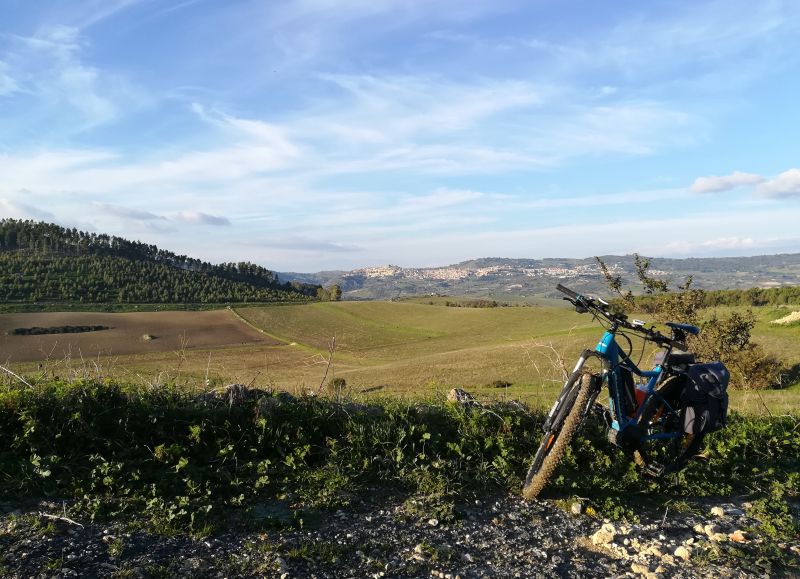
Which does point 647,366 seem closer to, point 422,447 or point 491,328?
point 422,447

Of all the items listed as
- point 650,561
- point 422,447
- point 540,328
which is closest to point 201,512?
point 422,447

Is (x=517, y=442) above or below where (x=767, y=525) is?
above

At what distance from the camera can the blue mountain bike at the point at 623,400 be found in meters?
4.31

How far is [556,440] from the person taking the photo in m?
4.36

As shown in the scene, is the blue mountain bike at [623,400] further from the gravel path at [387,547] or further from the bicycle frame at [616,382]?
the gravel path at [387,547]

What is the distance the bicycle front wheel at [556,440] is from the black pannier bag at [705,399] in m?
1.28

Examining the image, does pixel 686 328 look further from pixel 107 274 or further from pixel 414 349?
pixel 107 274

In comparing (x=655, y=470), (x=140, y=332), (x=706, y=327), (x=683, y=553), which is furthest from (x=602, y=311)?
(x=140, y=332)

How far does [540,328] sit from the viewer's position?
59.6 m

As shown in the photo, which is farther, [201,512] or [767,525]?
[767,525]

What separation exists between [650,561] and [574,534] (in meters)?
0.58

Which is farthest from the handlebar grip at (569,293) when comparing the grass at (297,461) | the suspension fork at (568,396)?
the grass at (297,461)

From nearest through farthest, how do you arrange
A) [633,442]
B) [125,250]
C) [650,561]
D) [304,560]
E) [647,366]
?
[304,560], [650,561], [633,442], [647,366], [125,250]

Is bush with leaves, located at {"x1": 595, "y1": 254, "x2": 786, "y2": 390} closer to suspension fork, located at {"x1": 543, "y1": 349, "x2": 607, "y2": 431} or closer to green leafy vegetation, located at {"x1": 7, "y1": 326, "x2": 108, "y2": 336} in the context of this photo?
suspension fork, located at {"x1": 543, "y1": 349, "x2": 607, "y2": 431}
